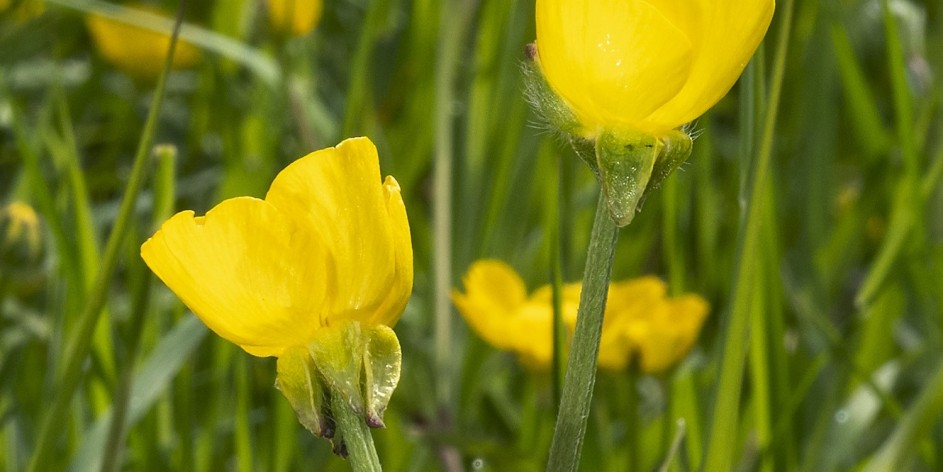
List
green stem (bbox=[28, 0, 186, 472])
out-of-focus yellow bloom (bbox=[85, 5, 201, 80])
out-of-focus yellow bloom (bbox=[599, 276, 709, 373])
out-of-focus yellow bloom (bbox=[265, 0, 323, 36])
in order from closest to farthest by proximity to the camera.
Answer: green stem (bbox=[28, 0, 186, 472]) < out-of-focus yellow bloom (bbox=[599, 276, 709, 373]) < out-of-focus yellow bloom (bbox=[265, 0, 323, 36]) < out-of-focus yellow bloom (bbox=[85, 5, 201, 80])

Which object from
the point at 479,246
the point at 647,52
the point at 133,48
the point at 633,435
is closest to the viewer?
the point at 647,52

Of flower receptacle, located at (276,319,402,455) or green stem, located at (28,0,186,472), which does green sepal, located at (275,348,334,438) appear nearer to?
flower receptacle, located at (276,319,402,455)

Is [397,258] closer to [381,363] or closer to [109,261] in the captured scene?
[381,363]

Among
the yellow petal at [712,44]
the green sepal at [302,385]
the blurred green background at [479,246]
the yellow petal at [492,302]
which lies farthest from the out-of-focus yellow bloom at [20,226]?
the yellow petal at [712,44]

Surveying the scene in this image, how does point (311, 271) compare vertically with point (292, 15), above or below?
above

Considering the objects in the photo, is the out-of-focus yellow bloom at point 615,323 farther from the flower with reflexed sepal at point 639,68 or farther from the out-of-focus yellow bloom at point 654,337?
the flower with reflexed sepal at point 639,68

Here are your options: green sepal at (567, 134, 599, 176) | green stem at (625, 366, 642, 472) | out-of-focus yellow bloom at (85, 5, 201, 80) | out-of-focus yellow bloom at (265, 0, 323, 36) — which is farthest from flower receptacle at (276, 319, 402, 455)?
out-of-focus yellow bloom at (85, 5, 201, 80)

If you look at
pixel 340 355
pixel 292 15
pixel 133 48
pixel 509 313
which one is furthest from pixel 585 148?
pixel 133 48
